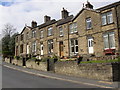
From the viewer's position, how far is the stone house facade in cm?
1941

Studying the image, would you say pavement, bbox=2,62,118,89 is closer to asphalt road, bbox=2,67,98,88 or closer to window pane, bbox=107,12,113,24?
asphalt road, bbox=2,67,98,88

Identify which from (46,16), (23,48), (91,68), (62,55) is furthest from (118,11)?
(23,48)

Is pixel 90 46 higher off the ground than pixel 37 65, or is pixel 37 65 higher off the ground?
pixel 90 46

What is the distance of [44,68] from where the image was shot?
21.1 m

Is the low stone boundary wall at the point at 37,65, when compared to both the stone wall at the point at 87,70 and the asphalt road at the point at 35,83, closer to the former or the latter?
the stone wall at the point at 87,70

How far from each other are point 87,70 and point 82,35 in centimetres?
842

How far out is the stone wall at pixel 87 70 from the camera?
13.6 metres

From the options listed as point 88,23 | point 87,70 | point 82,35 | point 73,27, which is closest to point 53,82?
point 87,70

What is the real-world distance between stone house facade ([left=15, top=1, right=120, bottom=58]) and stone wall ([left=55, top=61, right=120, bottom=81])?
16.1ft

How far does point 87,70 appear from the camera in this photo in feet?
50.9

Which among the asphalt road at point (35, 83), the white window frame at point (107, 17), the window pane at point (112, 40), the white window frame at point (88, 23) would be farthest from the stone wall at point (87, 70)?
the white window frame at point (107, 17)

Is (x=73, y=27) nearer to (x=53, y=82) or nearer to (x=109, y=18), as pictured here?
(x=109, y=18)

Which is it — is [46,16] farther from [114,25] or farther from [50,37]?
[114,25]

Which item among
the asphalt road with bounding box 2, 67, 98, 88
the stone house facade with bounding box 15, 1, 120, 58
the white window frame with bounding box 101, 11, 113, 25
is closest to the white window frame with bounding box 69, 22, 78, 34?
the stone house facade with bounding box 15, 1, 120, 58
